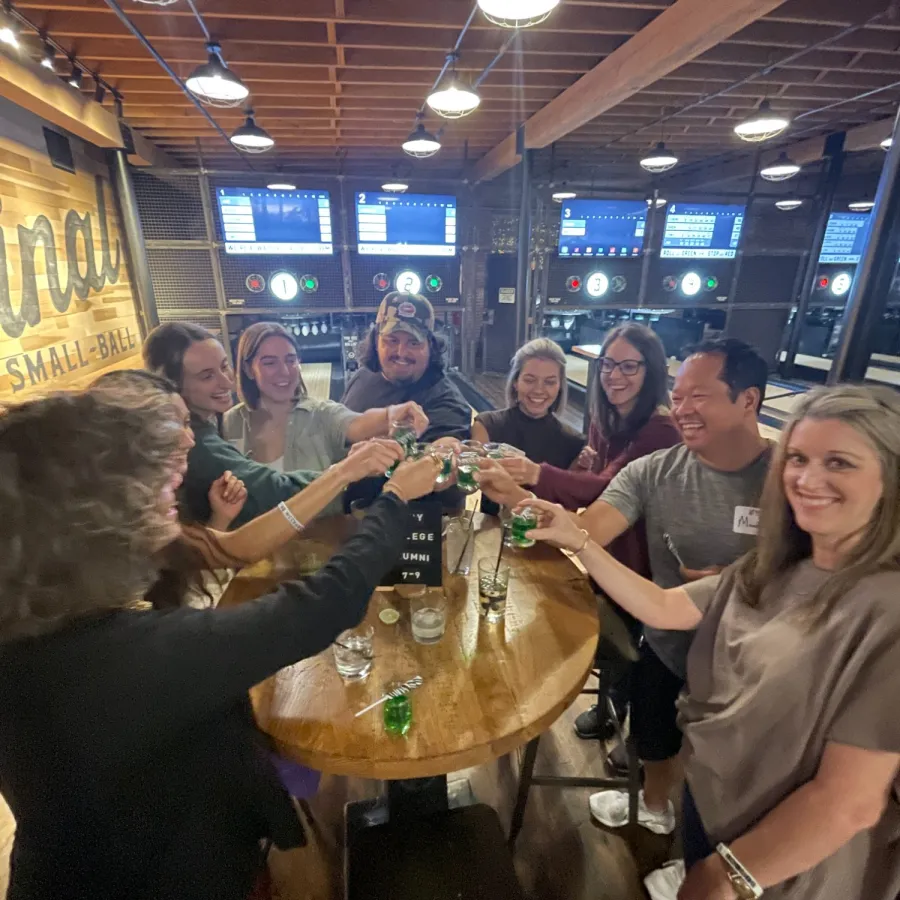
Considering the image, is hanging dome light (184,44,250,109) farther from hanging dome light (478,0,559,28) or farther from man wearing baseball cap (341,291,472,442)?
man wearing baseball cap (341,291,472,442)

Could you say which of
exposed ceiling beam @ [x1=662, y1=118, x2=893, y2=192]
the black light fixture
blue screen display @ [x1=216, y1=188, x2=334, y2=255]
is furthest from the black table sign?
exposed ceiling beam @ [x1=662, y1=118, x2=893, y2=192]

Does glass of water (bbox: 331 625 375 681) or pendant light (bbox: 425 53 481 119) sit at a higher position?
pendant light (bbox: 425 53 481 119)

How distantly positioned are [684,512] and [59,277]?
15.4 feet

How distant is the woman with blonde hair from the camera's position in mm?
2262

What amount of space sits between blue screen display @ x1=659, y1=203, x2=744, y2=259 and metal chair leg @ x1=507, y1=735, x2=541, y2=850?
695cm

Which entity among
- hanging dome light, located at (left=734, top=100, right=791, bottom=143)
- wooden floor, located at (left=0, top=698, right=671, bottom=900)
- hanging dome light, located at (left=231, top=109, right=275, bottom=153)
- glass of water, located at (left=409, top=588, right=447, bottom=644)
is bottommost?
wooden floor, located at (left=0, top=698, right=671, bottom=900)

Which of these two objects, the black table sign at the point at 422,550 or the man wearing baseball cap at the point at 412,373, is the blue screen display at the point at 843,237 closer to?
the man wearing baseball cap at the point at 412,373

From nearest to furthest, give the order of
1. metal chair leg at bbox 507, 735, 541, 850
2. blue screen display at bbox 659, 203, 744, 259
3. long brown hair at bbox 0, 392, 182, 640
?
long brown hair at bbox 0, 392, 182, 640
metal chair leg at bbox 507, 735, 541, 850
blue screen display at bbox 659, 203, 744, 259

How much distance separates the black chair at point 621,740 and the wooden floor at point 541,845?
3.3 inches

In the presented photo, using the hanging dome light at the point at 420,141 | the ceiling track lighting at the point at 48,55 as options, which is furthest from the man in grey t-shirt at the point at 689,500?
the ceiling track lighting at the point at 48,55

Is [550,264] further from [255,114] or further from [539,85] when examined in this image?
[255,114]

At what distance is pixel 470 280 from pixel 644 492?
20.7 feet

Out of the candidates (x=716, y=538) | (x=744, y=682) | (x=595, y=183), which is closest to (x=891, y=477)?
(x=744, y=682)

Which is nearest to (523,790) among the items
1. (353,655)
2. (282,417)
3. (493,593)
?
(493,593)
